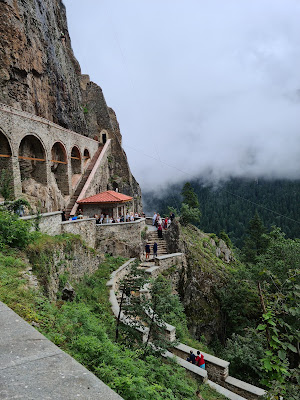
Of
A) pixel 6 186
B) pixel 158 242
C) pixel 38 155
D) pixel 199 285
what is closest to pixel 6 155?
pixel 6 186

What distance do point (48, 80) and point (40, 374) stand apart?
26.2 meters

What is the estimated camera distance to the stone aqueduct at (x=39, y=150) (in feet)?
50.8

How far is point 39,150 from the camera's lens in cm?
1888

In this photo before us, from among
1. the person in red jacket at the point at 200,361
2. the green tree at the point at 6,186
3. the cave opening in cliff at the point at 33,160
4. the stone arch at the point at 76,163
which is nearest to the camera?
the person in red jacket at the point at 200,361

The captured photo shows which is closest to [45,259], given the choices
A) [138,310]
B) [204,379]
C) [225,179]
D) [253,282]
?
[138,310]

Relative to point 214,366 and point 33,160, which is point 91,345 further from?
point 33,160

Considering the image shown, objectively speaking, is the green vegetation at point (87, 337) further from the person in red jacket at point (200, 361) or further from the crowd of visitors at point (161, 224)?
the crowd of visitors at point (161, 224)

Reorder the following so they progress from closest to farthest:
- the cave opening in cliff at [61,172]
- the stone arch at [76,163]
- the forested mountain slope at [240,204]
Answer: the cave opening in cliff at [61,172] → the stone arch at [76,163] → the forested mountain slope at [240,204]

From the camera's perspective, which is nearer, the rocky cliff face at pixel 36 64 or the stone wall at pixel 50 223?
the stone wall at pixel 50 223

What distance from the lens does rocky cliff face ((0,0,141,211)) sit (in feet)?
58.1

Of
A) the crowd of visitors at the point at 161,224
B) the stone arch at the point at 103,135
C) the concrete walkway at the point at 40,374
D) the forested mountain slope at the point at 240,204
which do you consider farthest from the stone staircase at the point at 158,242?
the forested mountain slope at the point at 240,204

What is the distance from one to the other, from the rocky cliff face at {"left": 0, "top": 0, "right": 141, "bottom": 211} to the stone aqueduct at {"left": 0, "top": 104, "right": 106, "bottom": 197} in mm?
2545

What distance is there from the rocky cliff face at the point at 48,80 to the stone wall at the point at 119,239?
39.4 ft

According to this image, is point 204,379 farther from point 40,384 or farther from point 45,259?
point 40,384
